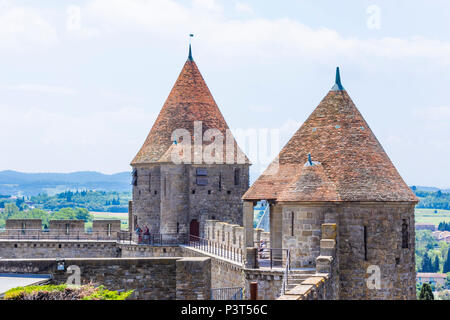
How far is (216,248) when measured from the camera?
34.6 meters

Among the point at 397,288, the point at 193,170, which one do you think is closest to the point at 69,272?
the point at 397,288

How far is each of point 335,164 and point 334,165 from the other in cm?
5

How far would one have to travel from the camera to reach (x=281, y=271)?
23125 mm

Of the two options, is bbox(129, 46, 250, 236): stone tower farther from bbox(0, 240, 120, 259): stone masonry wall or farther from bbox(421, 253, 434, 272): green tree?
bbox(421, 253, 434, 272): green tree

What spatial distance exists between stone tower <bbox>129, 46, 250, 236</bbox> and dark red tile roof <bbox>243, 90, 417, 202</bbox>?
1405 cm

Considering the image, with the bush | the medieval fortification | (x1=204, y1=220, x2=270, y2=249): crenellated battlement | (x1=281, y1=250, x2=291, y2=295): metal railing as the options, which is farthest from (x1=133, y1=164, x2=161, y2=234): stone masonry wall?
the bush

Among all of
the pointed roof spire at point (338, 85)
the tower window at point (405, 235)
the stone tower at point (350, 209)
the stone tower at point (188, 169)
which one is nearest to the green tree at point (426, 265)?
the stone tower at point (188, 169)

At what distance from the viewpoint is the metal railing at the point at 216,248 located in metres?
30.4

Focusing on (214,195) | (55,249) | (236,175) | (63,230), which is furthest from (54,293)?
(63,230)

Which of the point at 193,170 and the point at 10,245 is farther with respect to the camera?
the point at 10,245

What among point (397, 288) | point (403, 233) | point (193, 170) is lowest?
point (397, 288)

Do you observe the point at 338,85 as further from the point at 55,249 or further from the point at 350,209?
the point at 55,249
